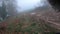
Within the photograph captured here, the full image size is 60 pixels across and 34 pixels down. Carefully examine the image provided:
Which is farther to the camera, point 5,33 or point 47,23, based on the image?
point 5,33

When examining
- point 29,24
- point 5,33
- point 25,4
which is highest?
point 25,4

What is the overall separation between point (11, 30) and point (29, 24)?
29cm

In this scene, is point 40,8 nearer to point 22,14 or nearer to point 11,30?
point 22,14

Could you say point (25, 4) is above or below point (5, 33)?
above

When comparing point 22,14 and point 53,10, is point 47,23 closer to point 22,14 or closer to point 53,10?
point 53,10

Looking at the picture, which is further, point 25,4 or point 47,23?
point 25,4

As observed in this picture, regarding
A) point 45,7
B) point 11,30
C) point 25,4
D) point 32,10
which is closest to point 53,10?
point 45,7

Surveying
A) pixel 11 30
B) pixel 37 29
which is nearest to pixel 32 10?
pixel 37 29

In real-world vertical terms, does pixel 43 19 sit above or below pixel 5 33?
above

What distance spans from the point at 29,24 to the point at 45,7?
33 centimetres

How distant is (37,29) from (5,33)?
0.48m

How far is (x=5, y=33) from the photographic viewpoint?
191cm

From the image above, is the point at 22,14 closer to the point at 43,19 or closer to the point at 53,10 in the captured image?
the point at 43,19

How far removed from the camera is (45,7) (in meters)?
1.84
